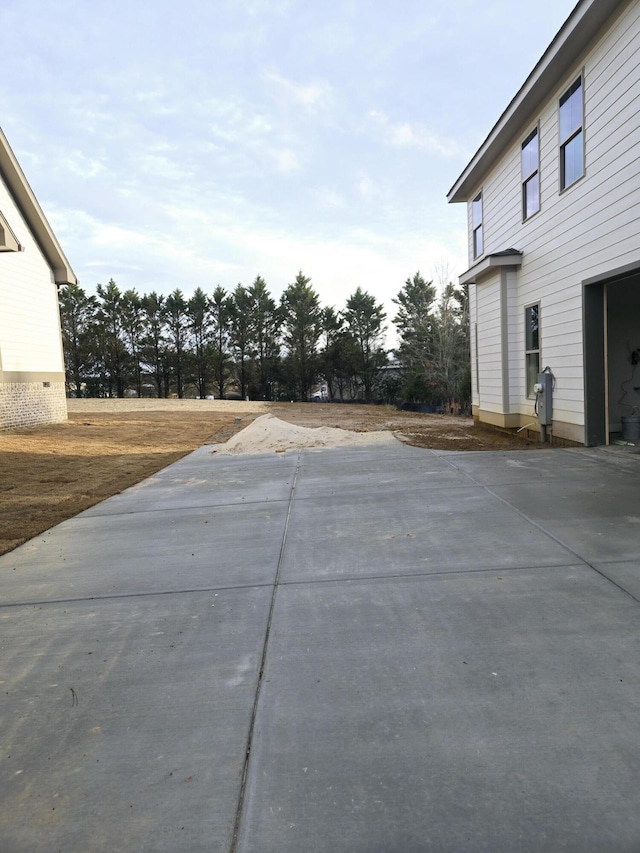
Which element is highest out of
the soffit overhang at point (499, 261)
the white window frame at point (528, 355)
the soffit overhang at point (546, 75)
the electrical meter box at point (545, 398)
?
the soffit overhang at point (546, 75)

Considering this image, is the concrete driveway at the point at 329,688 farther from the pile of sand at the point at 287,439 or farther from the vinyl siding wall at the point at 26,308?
the vinyl siding wall at the point at 26,308

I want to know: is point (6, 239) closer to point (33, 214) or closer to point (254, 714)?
point (33, 214)

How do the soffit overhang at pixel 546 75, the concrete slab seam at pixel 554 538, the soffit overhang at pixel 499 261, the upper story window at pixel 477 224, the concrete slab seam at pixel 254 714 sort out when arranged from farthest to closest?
1. the upper story window at pixel 477 224
2. the soffit overhang at pixel 499 261
3. the soffit overhang at pixel 546 75
4. the concrete slab seam at pixel 554 538
5. the concrete slab seam at pixel 254 714

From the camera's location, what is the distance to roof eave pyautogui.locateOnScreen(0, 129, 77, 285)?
47.0ft

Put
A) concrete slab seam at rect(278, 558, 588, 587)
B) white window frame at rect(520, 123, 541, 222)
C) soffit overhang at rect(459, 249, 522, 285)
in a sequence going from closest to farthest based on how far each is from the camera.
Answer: concrete slab seam at rect(278, 558, 588, 587) → white window frame at rect(520, 123, 541, 222) → soffit overhang at rect(459, 249, 522, 285)

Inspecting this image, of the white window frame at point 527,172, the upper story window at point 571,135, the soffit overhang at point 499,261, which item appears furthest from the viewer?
the soffit overhang at point 499,261

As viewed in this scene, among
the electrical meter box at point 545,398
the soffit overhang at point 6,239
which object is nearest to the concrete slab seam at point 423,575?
the electrical meter box at point 545,398

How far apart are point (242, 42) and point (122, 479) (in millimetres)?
10401

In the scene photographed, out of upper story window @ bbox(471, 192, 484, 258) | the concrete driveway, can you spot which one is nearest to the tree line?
upper story window @ bbox(471, 192, 484, 258)

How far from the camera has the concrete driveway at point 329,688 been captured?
1625 millimetres

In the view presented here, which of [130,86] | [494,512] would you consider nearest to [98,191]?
[130,86]

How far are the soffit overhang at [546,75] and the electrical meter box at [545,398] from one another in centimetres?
467

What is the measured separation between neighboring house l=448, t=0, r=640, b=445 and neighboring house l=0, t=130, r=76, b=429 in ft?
37.5

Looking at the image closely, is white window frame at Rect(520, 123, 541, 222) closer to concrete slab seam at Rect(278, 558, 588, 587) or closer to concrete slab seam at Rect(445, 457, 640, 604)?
concrete slab seam at Rect(445, 457, 640, 604)
